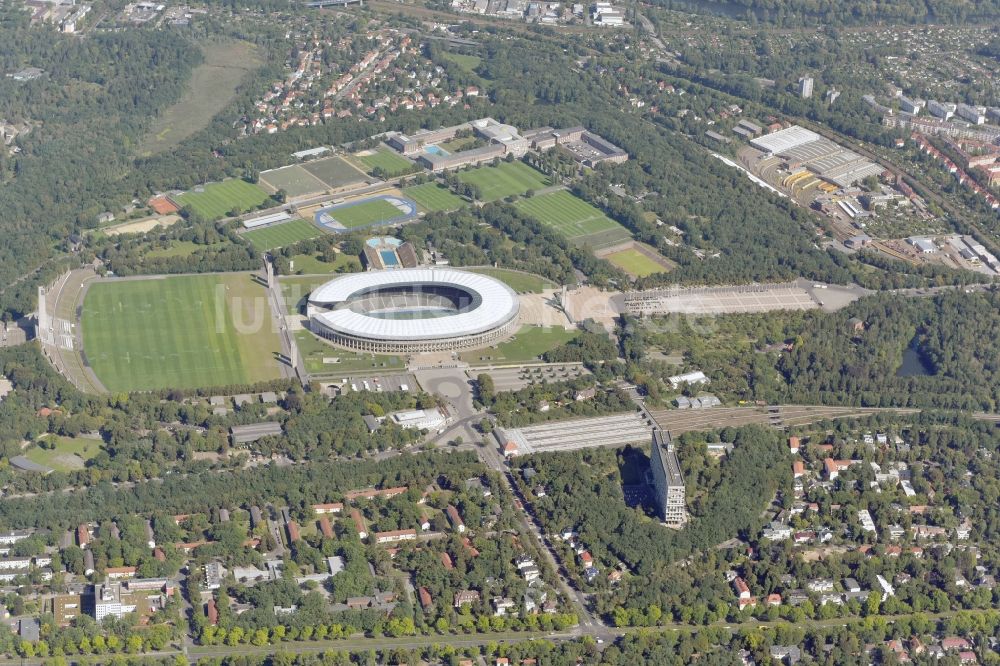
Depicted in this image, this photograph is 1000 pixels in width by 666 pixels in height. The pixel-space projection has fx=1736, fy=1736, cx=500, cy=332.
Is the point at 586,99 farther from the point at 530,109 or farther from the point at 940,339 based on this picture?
the point at 940,339

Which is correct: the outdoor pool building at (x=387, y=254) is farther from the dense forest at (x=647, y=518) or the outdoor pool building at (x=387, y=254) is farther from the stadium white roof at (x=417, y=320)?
the dense forest at (x=647, y=518)

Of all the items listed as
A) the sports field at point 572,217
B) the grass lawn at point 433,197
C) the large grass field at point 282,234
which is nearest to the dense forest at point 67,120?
the large grass field at point 282,234

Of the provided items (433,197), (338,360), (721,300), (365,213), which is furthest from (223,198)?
(721,300)

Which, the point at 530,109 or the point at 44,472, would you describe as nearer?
the point at 44,472

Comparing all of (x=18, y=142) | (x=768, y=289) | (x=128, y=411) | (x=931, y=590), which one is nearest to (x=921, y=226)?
(x=768, y=289)


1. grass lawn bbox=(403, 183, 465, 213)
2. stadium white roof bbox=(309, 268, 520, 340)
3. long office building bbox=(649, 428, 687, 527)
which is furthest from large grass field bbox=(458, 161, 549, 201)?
long office building bbox=(649, 428, 687, 527)

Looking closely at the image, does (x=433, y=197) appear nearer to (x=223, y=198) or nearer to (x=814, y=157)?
(x=223, y=198)

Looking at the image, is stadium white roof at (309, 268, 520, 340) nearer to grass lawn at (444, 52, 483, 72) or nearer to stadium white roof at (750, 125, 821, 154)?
stadium white roof at (750, 125, 821, 154)
